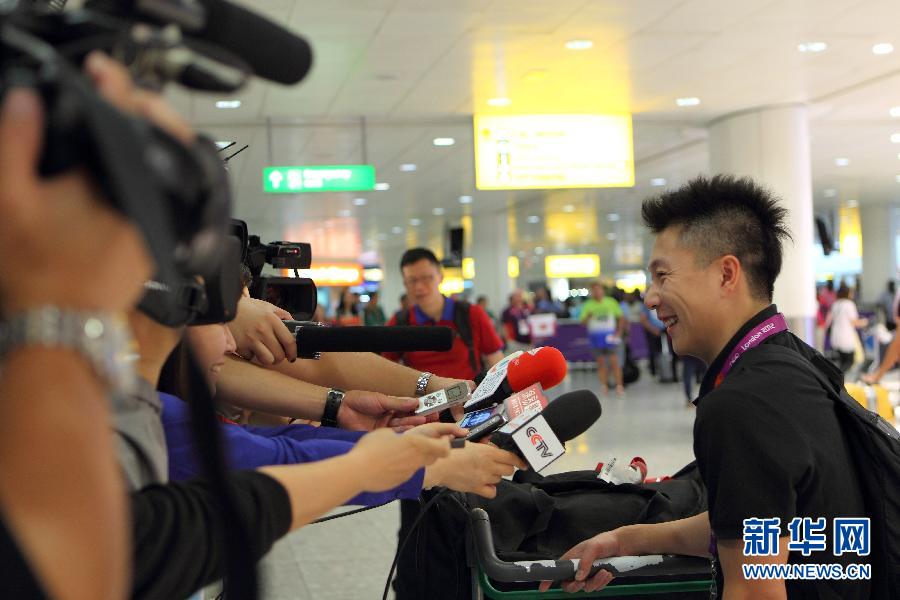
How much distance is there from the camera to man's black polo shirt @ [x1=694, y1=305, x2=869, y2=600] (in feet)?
5.60

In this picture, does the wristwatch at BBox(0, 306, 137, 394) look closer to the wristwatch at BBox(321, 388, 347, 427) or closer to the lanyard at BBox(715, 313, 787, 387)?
the wristwatch at BBox(321, 388, 347, 427)

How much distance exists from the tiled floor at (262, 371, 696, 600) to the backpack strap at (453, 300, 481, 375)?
112 cm

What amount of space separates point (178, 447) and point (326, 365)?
827 millimetres

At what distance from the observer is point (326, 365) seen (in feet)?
7.16

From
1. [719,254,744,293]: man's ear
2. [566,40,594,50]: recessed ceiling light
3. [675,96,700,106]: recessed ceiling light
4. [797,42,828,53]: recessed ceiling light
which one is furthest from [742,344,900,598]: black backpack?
[675,96,700,106]: recessed ceiling light

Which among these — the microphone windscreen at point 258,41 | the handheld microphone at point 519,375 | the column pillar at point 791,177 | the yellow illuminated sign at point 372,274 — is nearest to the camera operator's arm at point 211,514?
the microphone windscreen at point 258,41

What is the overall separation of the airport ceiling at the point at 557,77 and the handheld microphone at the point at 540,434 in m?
5.71

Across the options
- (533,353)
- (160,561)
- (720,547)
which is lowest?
(720,547)

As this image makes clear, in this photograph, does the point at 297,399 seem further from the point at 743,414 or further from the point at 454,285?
the point at 454,285

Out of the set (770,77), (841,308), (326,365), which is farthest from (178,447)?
(841,308)

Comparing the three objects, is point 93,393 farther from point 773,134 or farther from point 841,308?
point 841,308

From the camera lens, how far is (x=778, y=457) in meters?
1.71

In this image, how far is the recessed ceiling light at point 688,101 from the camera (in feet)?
35.2

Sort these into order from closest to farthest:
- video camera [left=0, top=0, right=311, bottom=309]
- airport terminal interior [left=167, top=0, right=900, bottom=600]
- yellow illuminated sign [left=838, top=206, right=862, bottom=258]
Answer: video camera [left=0, top=0, right=311, bottom=309]
airport terminal interior [left=167, top=0, right=900, bottom=600]
yellow illuminated sign [left=838, top=206, right=862, bottom=258]
